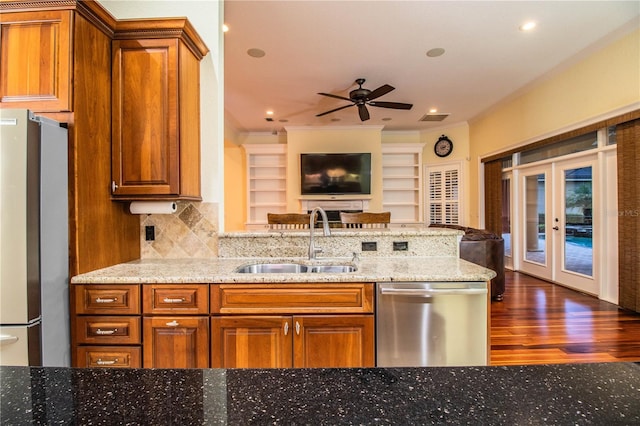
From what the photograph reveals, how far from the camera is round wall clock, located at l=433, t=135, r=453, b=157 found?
688cm

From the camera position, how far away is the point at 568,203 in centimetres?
440

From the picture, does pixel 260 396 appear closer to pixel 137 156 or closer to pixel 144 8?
pixel 137 156

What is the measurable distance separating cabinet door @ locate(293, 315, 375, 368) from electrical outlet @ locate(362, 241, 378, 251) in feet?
2.18

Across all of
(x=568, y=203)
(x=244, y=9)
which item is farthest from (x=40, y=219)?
(x=568, y=203)

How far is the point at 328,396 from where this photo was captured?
52 cm

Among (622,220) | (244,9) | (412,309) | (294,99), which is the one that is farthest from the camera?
(294,99)

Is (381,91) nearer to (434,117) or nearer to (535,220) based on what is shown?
(434,117)

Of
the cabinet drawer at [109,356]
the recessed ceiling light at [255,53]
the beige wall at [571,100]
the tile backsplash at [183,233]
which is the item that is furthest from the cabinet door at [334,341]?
the beige wall at [571,100]

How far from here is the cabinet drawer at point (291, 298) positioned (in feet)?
5.52

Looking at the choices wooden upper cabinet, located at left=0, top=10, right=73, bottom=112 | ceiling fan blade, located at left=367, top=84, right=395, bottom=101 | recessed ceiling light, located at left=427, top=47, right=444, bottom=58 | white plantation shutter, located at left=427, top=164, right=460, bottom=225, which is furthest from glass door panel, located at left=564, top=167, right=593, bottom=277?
wooden upper cabinet, located at left=0, top=10, right=73, bottom=112

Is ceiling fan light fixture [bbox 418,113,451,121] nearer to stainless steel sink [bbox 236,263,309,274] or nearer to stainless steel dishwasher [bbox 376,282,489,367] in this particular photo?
stainless steel sink [bbox 236,263,309,274]

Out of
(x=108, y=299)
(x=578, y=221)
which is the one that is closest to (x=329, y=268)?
(x=108, y=299)

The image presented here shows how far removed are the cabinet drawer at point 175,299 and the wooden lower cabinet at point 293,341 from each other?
0.40ft

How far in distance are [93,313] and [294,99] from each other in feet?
14.3
